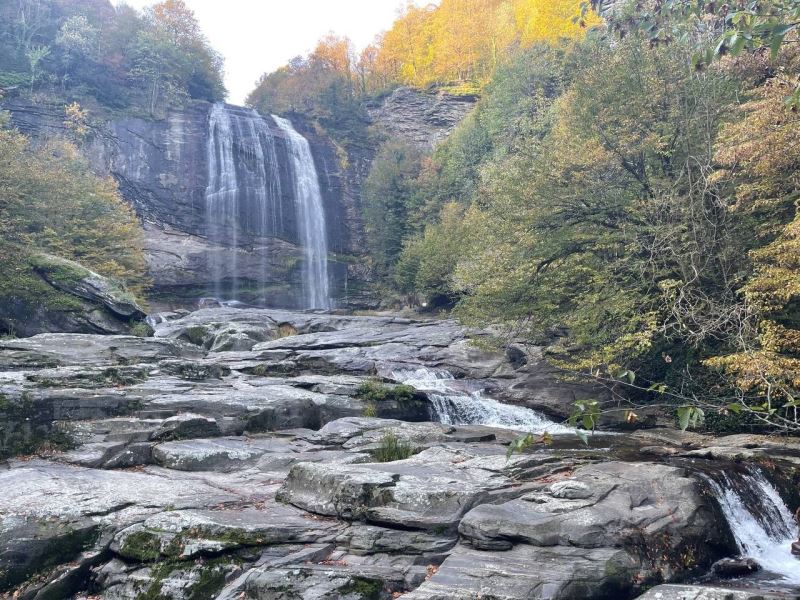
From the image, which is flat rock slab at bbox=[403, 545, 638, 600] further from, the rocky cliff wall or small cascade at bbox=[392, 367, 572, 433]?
the rocky cliff wall

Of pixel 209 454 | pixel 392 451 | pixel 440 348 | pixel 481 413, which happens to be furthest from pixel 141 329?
pixel 392 451

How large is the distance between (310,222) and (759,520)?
34.2 metres

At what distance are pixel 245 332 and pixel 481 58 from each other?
38743 mm

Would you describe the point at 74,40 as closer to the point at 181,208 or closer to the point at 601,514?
the point at 181,208

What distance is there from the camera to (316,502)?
6.60 metres

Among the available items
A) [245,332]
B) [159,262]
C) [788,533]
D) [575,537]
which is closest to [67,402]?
[575,537]

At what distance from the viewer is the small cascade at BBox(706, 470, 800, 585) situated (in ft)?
21.5

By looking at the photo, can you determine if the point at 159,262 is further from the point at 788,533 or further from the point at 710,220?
the point at 788,533

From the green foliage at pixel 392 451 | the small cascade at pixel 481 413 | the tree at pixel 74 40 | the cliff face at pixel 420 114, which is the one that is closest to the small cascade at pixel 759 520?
the green foliage at pixel 392 451

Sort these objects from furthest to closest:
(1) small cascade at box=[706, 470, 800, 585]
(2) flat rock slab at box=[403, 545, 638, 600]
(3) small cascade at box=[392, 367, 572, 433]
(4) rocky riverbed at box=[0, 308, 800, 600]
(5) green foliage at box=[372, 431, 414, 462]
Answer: (3) small cascade at box=[392, 367, 572, 433] < (5) green foliage at box=[372, 431, 414, 462] < (1) small cascade at box=[706, 470, 800, 585] < (4) rocky riverbed at box=[0, 308, 800, 600] < (2) flat rock slab at box=[403, 545, 638, 600]

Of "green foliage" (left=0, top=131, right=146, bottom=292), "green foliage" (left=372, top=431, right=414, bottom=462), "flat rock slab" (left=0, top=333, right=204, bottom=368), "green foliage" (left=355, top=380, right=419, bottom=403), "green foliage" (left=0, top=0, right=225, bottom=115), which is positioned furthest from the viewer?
"green foliage" (left=0, top=0, right=225, bottom=115)

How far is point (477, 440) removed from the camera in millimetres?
10977

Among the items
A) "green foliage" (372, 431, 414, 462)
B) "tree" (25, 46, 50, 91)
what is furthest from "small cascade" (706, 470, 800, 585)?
"tree" (25, 46, 50, 91)

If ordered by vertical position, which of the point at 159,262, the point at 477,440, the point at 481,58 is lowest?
the point at 477,440
